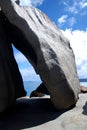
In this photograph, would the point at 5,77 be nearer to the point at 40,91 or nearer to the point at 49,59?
the point at 49,59

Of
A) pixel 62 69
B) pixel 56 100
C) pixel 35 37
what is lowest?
pixel 56 100

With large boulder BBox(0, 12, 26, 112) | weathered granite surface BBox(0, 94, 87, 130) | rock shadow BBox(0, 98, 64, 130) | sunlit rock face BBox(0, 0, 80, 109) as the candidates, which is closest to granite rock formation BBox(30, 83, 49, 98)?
rock shadow BBox(0, 98, 64, 130)

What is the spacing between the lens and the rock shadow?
6.55 meters

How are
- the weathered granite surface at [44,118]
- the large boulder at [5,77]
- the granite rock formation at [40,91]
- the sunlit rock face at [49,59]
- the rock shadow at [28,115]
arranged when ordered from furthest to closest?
1. the granite rock formation at [40,91]
2. the large boulder at [5,77]
3. the sunlit rock face at [49,59]
4. the rock shadow at [28,115]
5. the weathered granite surface at [44,118]

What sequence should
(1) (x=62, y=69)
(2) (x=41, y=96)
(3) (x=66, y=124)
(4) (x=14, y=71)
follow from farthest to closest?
(2) (x=41, y=96) < (4) (x=14, y=71) < (1) (x=62, y=69) < (3) (x=66, y=124)

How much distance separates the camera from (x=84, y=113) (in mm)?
6680

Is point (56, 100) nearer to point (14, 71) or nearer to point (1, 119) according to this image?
point (1, 119)

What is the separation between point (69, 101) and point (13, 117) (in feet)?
4.22

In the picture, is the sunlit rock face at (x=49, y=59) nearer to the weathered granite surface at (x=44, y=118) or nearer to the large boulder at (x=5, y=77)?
the weathered granite surface at (x=44, y=118)

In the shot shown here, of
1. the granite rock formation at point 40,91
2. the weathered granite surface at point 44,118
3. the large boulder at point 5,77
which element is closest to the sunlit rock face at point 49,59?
the weathered granite surface at point 44,118

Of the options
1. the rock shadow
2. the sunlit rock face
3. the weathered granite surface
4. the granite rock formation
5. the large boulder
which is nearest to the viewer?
the weathered granite surface

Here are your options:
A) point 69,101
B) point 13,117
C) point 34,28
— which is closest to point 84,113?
point 69,101

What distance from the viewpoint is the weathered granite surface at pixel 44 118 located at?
610cm

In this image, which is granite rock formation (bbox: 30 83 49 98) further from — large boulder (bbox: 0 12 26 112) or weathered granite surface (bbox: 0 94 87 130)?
large boulder (bbox: 0 12 26 112)
